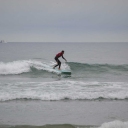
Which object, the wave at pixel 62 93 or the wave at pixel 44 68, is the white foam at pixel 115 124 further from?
the wave at pixel 44 68

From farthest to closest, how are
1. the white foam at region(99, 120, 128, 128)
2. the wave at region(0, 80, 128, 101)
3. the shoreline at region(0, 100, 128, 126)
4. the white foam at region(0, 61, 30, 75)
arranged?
the white foam at region(0, 61, 30, 75) < the wave at region(0, 80, 128, 101) < the shoreline at region(0, 100, 128, 126) < the white foam at region(99, 120, 128, 128)

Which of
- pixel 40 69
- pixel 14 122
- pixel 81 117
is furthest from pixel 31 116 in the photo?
pixel 40 69

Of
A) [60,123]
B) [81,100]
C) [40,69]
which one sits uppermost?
[40,69]

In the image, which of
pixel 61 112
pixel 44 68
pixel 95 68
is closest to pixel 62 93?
pixel 61 112

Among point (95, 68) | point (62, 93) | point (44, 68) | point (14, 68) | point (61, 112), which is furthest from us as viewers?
point (95, 68)

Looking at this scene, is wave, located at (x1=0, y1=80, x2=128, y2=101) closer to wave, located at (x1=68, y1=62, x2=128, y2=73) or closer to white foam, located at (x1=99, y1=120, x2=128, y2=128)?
white foam, located at (x1=99, y1=120, x2=128, y2=128)

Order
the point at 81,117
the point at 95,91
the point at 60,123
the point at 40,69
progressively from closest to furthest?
the point at 60,123, the point at 81,117, the point at 95,91, the point at 40,69

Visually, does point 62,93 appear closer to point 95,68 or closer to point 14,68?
point 14,68

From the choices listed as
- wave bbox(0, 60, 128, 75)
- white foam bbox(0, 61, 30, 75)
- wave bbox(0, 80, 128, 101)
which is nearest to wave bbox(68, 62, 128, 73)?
wave bbox(0, 60, 128, 75)

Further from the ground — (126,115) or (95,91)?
(95,91)

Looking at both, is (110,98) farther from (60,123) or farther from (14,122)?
(14,122)

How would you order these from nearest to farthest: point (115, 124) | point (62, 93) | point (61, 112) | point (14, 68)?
point (115, 124), point (61, 112), point (62, 93), point (14, 68)

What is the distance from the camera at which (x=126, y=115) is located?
9.07 metres

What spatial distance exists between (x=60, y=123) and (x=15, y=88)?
5489 millimetres
